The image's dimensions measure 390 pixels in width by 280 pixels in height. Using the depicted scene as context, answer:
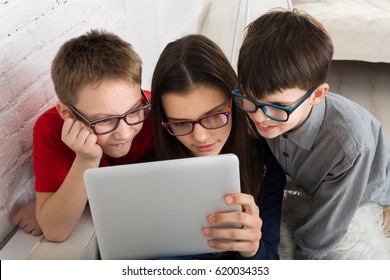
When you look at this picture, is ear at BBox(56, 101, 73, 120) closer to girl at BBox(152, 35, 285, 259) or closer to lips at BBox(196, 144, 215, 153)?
girl at BBox(152, 35, 285, 259)

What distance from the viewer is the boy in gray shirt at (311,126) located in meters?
1.04

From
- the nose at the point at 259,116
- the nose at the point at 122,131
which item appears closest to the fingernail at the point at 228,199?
the nose at the point at 259,116

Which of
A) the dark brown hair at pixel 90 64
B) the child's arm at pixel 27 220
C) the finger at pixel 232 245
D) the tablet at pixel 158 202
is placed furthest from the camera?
the child's arm at pixel 27 220

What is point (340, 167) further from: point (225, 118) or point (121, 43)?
point (121, 43)

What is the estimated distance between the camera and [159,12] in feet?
7.97

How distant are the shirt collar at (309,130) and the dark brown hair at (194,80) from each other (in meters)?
0.13

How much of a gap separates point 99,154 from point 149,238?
0.25m

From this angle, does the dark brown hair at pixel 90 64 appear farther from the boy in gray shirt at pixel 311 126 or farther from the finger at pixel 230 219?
the finger at pixel 230 219

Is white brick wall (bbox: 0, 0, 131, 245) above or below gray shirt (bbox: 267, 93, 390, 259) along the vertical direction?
above

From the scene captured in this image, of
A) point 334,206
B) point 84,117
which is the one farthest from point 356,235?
point 84,117

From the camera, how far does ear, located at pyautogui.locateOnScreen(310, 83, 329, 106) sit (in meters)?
1.08

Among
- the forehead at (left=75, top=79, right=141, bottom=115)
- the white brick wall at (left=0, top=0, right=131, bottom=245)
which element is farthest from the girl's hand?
the white brick wall at (left=0, top=0, right=131, bottom=245)

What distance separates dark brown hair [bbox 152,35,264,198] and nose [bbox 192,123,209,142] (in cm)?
9
